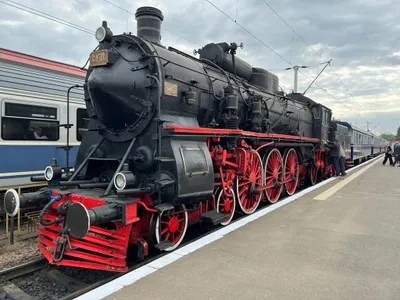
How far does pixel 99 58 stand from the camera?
5.10m

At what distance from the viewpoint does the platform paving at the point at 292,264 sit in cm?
319

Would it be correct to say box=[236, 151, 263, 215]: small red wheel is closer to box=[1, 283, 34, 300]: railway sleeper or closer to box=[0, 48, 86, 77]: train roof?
box=[1, 283, 34, 300]: railway sleeper

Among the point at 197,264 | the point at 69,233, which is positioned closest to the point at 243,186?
the point at 197,264

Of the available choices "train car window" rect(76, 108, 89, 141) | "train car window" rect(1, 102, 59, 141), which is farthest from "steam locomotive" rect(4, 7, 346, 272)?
"train car window" rect(76, 108, 89, 141)

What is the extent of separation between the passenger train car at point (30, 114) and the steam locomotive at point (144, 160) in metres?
1.60

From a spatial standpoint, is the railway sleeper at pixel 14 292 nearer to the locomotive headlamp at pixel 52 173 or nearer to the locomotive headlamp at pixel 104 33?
the locomotive headlamp at pixel 52 173

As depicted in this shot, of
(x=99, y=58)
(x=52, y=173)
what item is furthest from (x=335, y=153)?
(x=52, y=173)

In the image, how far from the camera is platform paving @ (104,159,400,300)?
10.5 feet

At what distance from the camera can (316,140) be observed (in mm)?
11609

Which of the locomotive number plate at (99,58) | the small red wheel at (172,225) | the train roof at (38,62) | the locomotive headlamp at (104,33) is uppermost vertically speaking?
the train roof at (38,62)

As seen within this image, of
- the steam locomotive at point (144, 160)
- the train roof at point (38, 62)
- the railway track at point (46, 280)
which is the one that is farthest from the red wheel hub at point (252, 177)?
the train roof at point (38, 62)

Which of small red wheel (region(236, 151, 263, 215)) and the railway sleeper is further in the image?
small red wheel (region(236, 151, 263, 215))

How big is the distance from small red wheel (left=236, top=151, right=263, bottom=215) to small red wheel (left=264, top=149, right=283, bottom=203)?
670 millimetres

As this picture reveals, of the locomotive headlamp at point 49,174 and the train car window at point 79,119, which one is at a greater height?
the train car window at point 79,119
